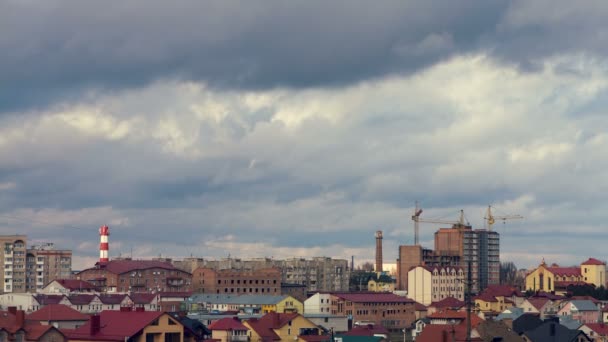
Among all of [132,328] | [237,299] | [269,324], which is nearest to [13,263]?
[237,299]

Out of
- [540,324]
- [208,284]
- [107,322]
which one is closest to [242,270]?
→ [208,284]

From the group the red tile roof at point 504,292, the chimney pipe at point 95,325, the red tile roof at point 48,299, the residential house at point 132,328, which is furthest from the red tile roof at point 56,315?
the red tile roof at point 504,292

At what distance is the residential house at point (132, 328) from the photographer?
2643 inches

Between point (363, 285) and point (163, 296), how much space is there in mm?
62030

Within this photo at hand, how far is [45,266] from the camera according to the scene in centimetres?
16850

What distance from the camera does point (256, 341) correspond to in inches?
3270

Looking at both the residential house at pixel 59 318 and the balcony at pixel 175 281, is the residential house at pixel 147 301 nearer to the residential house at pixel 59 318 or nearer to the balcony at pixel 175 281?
the balcony at pixel 175 281

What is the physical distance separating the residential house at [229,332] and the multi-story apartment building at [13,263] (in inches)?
3333

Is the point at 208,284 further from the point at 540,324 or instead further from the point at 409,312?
the point at 540,324

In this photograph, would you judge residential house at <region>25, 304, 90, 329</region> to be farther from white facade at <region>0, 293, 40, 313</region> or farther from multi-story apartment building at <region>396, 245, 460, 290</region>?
multi-story apartment building at <region>396, 245, 460, 290</region>

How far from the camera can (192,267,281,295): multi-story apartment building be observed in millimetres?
158375

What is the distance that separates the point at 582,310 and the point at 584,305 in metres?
2.03

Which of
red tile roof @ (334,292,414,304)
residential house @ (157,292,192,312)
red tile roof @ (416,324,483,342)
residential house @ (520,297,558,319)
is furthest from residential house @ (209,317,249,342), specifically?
residential house @ (520,297,558,319)

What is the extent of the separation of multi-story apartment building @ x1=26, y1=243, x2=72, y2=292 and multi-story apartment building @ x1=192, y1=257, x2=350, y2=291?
76.5 ft
